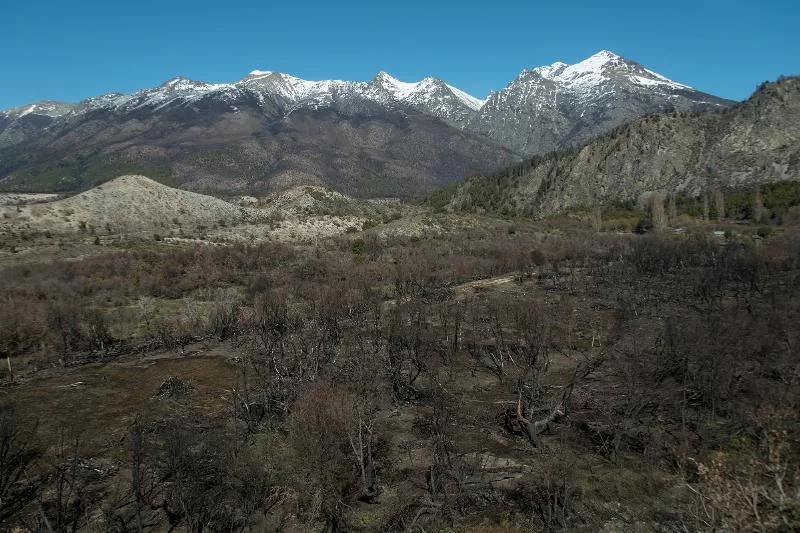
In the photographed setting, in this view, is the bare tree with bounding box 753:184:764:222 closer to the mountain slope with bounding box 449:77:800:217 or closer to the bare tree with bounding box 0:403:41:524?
the mountain slope with bounding box 449:77:800:217

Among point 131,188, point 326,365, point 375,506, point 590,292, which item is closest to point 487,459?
point 375,506

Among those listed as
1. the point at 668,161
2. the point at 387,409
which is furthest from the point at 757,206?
the point at 387,409

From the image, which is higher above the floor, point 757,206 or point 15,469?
point 757,206

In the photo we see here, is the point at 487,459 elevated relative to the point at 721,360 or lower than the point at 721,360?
lower

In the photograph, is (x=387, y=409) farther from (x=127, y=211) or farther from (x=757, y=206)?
(x=757, y=206)

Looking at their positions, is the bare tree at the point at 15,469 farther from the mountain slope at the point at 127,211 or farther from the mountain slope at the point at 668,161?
the mountain slope at the point at 668,161

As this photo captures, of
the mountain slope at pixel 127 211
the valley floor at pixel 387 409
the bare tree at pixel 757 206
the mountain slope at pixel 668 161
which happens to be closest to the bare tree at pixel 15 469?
the valley floor at pixel 387 409

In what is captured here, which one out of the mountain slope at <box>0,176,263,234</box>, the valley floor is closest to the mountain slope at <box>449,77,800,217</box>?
the mountain slope at <box>0,176,263,234</box>

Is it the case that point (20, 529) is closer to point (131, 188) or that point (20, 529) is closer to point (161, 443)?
point (161, 443)

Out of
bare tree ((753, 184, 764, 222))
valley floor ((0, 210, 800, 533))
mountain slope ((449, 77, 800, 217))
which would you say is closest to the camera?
valley floor ((0, 210, 800, 533))
